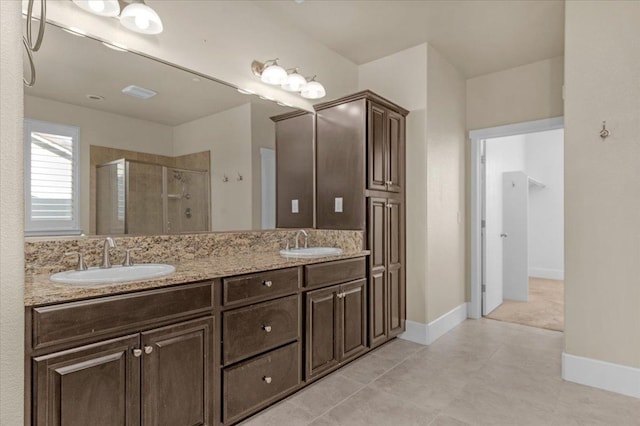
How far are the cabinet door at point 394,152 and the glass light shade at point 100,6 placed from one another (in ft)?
7.03

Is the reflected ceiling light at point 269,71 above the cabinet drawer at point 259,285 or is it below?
above

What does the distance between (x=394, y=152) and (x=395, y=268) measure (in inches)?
43.0

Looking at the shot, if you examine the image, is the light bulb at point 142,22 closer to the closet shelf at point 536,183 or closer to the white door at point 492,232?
the white door at point 492,232

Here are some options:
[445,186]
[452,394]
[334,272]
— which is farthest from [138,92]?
[445,186]

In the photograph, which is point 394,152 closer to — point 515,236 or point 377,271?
point 377,271

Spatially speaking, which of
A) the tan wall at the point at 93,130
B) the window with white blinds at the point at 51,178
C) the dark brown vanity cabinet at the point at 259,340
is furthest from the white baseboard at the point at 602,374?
the window with white blinds at the point at 51,178

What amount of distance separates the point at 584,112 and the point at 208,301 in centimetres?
283

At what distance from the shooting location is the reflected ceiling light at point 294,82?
9.38 ft

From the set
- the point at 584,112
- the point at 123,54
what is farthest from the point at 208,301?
the point at 584,112

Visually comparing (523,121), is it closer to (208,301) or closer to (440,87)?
(440,87)

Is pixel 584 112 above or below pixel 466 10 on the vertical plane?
below

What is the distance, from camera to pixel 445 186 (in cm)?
370

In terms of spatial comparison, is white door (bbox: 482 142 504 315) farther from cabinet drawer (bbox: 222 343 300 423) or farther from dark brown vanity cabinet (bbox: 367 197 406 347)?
cabinet drawer (bbox: 222 343 300 423)

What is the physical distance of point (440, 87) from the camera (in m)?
3.58
